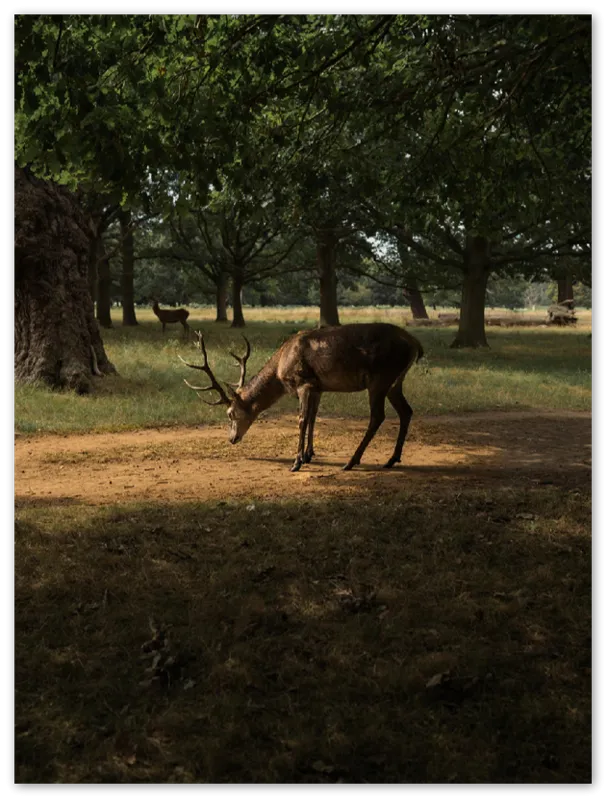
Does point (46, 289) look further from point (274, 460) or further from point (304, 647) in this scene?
point (304, 647)

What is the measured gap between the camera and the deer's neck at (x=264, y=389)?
10.9 metres

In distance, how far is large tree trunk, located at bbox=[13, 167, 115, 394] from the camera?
16578mm

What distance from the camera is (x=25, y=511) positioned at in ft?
26.7

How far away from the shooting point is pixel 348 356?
10070mm

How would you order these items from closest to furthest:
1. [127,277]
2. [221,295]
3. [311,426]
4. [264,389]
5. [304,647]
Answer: [304,647], [311,426], [264,389], [127,277], [221,295]

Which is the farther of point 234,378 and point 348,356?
point 234,378

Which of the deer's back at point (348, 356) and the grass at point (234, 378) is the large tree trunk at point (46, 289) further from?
the deer's back at point (348, 356)

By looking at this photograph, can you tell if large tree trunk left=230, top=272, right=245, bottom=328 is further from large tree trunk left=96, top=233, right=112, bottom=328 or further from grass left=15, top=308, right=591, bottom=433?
grass left=15, top=308, right=591, bottom=433

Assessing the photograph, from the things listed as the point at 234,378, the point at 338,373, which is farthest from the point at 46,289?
the point at 338,373

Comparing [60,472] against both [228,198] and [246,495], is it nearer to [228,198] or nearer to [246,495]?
[246,495]

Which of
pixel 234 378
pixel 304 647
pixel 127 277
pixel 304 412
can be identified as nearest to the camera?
pixel 304 647

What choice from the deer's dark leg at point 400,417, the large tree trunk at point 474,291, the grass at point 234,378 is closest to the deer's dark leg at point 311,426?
the deer's dark leg at point 400,417

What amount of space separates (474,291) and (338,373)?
62.5 feet

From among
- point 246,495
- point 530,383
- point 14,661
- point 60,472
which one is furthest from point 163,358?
point 14,661
